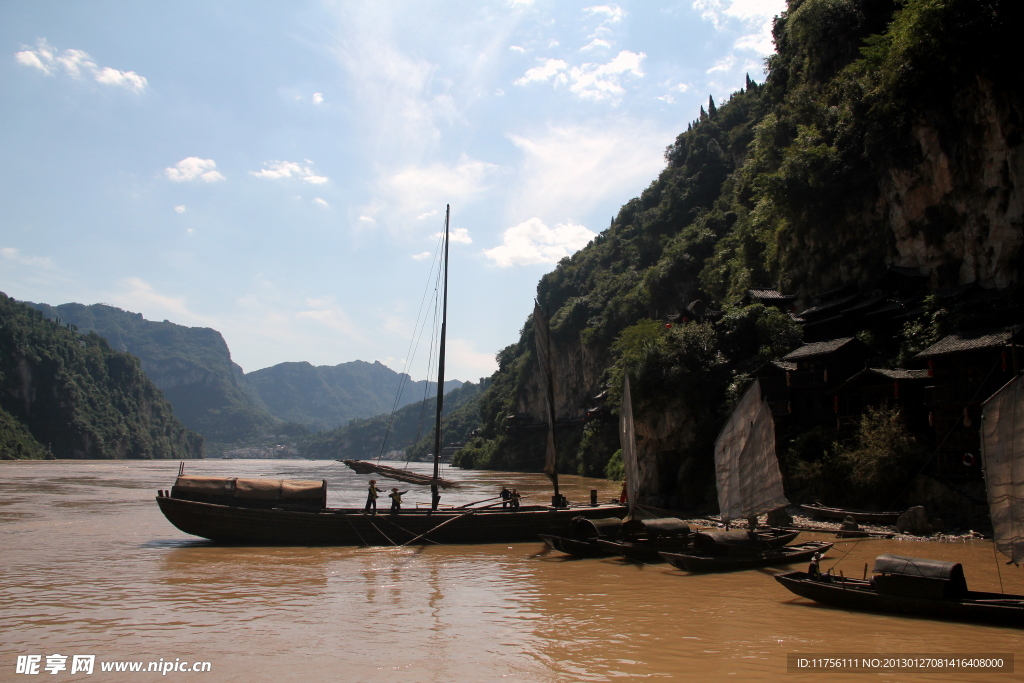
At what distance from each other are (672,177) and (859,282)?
65950 mm

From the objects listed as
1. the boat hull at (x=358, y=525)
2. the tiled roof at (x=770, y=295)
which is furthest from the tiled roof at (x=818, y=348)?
the boat hull at (x=358, y=525)

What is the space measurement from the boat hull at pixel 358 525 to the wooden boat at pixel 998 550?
41.1 feet

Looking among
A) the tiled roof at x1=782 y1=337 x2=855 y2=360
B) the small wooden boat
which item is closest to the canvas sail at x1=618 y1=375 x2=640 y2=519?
the small wooden boat

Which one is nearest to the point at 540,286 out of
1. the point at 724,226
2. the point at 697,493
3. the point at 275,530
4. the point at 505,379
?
the point at 505,379

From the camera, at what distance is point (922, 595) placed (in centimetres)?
1165

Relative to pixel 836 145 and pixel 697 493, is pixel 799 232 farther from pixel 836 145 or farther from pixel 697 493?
pixel 697 493

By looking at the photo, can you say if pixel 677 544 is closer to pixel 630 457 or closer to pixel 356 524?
pixel 630 457

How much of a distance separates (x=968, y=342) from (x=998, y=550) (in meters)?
15.1

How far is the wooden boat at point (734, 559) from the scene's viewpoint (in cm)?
1719

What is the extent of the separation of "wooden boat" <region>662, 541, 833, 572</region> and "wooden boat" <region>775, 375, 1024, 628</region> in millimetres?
4929

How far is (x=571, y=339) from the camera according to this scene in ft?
316

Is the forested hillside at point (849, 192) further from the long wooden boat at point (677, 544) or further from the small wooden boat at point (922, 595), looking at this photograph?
the small wooden boat at point (922, 595)

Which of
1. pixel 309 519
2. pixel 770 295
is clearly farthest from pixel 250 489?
pixel 770 295

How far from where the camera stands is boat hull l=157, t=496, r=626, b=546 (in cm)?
2203
